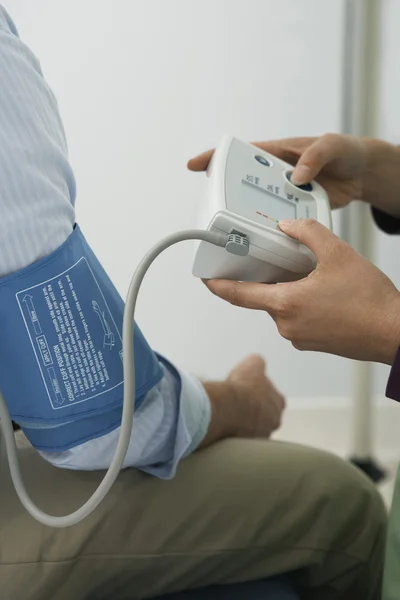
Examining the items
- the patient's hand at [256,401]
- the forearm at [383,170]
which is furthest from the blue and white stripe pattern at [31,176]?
the forearm at [383,170]

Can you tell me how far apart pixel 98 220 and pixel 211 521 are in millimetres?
471

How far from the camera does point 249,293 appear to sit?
552 millimetres

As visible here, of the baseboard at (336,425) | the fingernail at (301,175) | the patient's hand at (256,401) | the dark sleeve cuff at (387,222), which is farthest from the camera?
the baseboard at (336,425)

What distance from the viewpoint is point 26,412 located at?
0.54 m

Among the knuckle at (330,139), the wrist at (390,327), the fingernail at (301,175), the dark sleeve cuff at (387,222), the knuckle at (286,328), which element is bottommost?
the dark sleeve cuff at (387,222)

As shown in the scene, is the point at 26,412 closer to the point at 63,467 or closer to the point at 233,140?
the point at 63,467

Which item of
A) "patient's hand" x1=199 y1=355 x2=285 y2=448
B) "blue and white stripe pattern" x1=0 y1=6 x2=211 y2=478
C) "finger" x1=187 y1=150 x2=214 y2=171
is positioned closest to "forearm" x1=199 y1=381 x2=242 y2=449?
"patient's hand" x1=199 y1=355 x2=285 y2=448

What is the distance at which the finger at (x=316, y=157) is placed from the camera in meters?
0.67

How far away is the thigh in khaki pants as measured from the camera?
1.90 ft

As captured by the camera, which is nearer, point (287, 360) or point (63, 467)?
point (63, 467)

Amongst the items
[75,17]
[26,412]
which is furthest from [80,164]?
[26,412]

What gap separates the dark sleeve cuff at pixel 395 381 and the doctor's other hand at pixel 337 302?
0.7 inches

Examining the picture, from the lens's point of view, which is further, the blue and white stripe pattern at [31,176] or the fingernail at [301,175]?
the fingernail at [301,175]

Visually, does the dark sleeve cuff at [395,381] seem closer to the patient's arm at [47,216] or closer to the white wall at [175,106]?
the patient's arm at [47,216]
